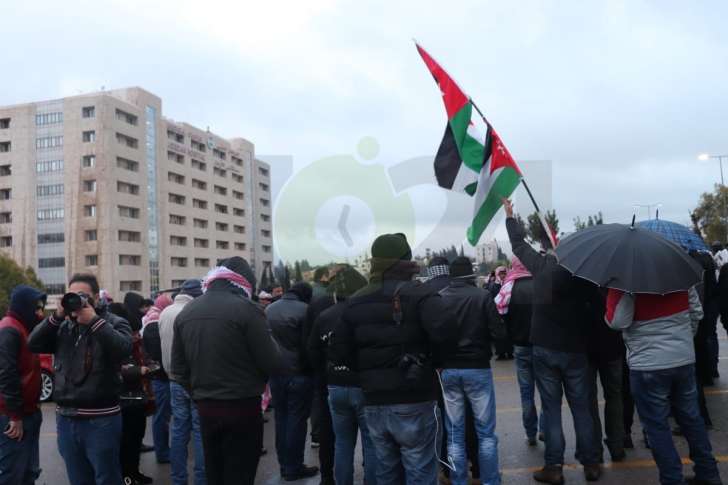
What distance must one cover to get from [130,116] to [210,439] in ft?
238

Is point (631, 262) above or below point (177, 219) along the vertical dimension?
below

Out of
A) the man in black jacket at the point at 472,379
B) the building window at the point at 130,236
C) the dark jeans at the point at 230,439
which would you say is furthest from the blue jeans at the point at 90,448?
the building window at the point at 130,236

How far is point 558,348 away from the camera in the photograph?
4.72 metres

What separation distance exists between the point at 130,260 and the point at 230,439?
7070 cm

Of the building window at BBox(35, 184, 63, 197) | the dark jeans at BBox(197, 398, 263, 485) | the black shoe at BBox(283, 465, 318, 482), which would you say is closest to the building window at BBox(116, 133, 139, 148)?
the building window at BBox(35, 184, 63, 197)

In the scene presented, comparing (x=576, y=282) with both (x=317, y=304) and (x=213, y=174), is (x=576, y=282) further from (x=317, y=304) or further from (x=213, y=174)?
(x=213, y=174)

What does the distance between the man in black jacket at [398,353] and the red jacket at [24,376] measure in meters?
2.46

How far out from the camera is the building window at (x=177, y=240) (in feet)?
252

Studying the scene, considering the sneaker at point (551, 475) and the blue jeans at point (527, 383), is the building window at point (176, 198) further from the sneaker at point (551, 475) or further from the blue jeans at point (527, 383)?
the sneaker at point (551, 475)

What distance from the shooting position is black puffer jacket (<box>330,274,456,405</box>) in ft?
11.1

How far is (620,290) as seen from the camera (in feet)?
13.5

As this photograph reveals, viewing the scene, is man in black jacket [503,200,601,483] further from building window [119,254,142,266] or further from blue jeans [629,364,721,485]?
building window [119,254,142,266]

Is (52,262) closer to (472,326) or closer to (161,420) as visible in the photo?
(161,420)

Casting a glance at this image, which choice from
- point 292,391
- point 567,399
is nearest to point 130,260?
point 292,391
